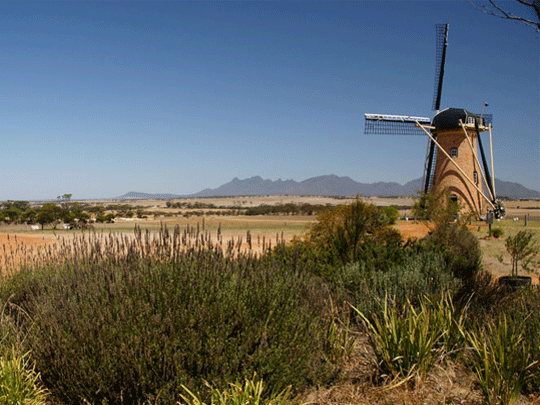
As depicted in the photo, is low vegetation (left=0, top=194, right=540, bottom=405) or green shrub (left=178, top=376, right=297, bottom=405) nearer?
green shrub (left=178, top=376, right=297, bottom=405)

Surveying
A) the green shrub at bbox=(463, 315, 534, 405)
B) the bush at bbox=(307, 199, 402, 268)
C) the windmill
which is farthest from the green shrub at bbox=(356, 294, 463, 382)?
the windmill

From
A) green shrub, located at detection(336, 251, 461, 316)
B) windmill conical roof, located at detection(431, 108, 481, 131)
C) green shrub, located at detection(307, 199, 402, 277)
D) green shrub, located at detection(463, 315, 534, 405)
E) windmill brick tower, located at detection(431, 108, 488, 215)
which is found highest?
windmill conical roof, located at detection(431, 108, 481, 131)

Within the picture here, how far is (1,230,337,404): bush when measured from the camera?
3.78 metres

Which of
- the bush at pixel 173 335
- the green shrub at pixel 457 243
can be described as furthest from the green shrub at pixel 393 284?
the green shrub at pixel 457 243

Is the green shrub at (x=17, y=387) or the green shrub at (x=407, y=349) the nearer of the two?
the green shrub at (x=17, y=387)

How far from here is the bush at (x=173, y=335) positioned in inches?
149

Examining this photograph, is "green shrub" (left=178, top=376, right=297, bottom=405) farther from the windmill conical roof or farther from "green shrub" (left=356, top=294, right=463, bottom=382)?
the windmill conical roof

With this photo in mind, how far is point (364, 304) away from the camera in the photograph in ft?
20.9

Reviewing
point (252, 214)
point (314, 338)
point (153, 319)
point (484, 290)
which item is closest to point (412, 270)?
point (484, 290)

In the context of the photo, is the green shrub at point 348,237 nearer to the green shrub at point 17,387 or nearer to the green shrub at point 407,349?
the green shrub at point 407,349

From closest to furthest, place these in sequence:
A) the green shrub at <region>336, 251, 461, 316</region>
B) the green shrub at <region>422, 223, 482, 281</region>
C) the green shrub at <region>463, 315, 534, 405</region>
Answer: the green shrub at <region>463, 315, 534, 405</region>, the green shrub at <region>336, 251, 461, 316</region>, the green shrub at <region>422, 223, 482, 281</region>

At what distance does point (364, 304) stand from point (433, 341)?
162 cm

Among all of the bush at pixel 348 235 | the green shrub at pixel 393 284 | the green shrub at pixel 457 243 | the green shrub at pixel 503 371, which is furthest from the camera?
the green shrub at pixel 457 243

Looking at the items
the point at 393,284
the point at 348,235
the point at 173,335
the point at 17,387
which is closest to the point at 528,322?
the point at 393,284
